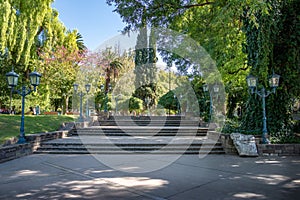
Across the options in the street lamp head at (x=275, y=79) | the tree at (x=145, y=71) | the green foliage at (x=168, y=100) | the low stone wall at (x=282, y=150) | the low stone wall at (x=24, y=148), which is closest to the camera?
the low stone wall at (x=24, y=148)

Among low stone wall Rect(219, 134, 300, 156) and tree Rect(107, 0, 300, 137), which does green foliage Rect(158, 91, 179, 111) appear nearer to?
tree Rect(107, 0, 300, 137)

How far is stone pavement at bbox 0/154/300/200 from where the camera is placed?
323cm

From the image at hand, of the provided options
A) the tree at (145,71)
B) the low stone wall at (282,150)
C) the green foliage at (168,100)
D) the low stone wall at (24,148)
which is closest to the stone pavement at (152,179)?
the low stone wall at (24,148)

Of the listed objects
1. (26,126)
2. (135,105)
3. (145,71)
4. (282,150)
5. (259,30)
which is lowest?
(282,150)

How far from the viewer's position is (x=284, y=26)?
7.30m

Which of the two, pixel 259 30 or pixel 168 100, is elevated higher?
pixel 259 30

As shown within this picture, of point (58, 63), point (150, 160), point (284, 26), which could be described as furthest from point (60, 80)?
point (284, 26)

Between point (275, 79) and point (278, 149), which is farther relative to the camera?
point (275, 79)

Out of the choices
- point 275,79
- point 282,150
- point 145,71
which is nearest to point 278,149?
point 282,150

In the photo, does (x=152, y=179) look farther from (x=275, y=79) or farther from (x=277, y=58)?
(x=277, y=58)

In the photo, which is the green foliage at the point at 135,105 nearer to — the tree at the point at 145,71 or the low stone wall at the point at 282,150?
the tree at the point at 145,71

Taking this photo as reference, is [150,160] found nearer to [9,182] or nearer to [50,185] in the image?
[50,185]

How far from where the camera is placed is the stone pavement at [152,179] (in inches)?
127

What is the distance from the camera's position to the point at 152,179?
400 cm
